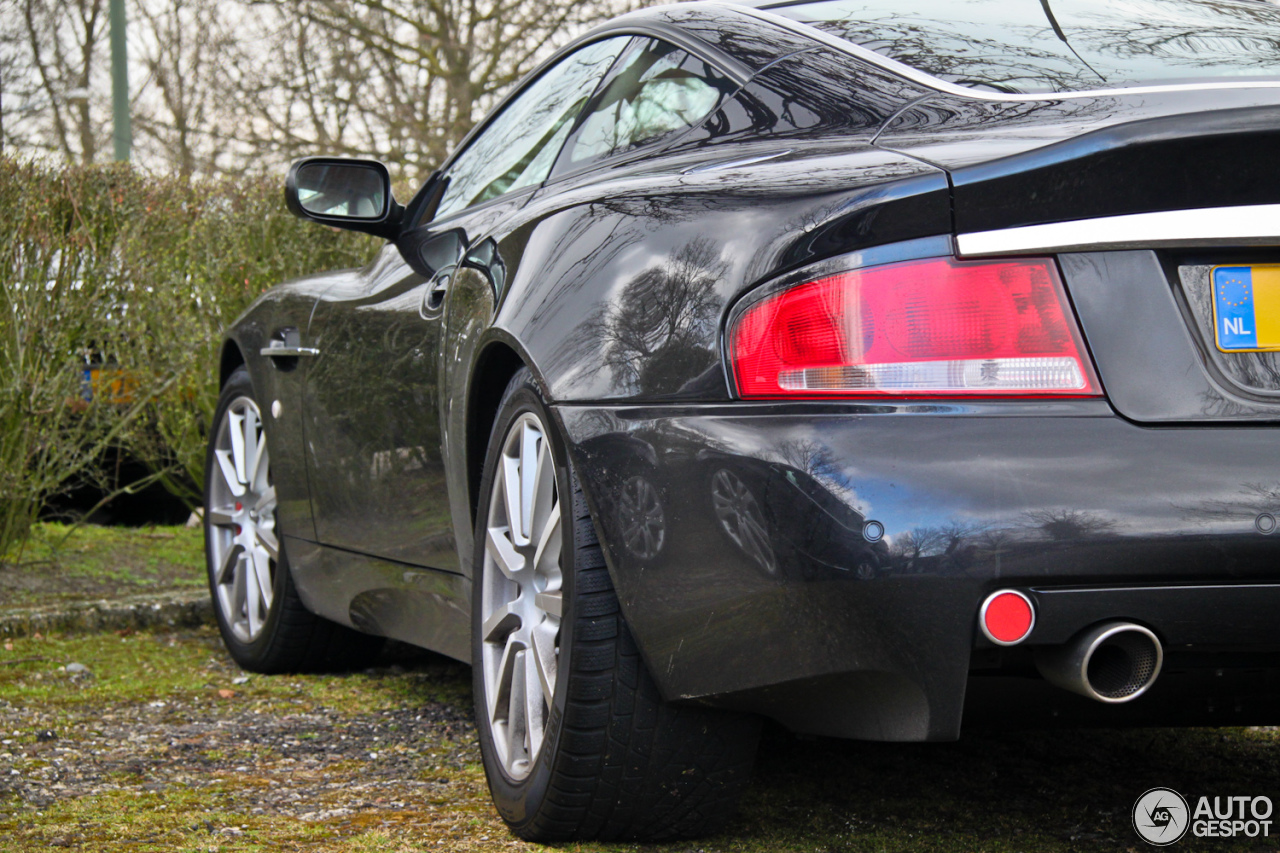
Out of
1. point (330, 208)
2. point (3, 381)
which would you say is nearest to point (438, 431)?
point (330, 208)

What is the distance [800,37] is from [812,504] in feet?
3.75

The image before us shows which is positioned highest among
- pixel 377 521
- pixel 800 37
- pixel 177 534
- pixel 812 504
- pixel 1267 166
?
pixel 800 37

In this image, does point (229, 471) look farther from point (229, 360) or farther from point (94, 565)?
point (94, 565)

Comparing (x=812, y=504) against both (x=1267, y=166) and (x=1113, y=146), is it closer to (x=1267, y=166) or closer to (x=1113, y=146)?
(x=1113, y=146)

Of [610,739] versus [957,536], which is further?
[610,739]

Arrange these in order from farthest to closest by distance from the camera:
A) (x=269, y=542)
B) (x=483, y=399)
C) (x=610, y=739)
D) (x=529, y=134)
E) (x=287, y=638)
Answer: (x=269, y=542) < (x=287, y=638) < (x=529, y=134) < (x=483, y=399) < (x=610, y=739)

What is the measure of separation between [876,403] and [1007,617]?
0.31 meters

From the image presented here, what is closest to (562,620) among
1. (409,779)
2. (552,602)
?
(552,602)

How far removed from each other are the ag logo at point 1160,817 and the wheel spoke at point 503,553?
1.19 metres

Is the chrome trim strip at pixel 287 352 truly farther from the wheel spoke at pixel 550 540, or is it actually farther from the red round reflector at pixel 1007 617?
the red round reflector at pixel 1007 617

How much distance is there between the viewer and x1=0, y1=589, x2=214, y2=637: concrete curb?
4.93 metres

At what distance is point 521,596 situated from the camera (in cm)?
270

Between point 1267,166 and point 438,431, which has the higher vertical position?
point 1267,166

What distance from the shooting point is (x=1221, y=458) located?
6.08ft
